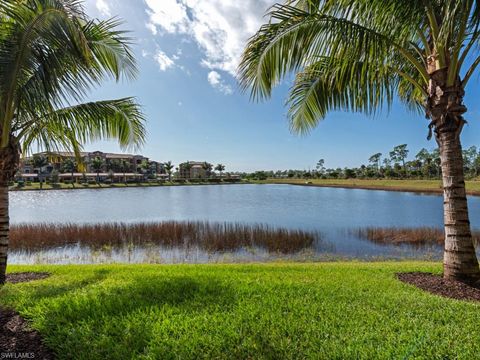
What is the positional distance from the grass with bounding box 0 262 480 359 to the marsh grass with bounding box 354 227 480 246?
9.95 meters

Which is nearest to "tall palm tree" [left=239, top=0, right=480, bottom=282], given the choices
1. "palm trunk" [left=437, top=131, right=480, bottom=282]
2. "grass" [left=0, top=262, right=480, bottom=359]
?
"palm trunk" [left=437, top=131, right=480, bottom=282]

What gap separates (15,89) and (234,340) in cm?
451

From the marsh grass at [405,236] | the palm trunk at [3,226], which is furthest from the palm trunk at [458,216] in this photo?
the marsh grass at [405,236]

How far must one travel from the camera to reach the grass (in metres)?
2.15

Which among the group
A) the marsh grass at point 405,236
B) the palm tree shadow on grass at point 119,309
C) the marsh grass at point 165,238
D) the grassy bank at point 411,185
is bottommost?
the marsh grass at point 405,236

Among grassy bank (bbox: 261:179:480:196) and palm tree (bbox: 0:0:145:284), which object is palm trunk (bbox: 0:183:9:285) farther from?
grassy bank (bbox: 261:179:480:196)

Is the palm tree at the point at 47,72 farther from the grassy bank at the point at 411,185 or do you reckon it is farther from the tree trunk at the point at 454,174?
the grassy bank at the point at 411,185

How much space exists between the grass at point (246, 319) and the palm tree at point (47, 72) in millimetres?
2488

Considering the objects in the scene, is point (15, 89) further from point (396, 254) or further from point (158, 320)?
point (396, 254)

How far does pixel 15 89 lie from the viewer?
3764 mm

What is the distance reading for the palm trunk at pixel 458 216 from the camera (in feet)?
12.7

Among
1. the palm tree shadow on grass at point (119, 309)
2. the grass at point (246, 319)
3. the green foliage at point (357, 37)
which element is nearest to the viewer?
the grass at point (246, 319)

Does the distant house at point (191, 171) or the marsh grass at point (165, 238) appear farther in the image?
the distant house at point (191, 171)

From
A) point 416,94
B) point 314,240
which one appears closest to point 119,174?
point 314,240
